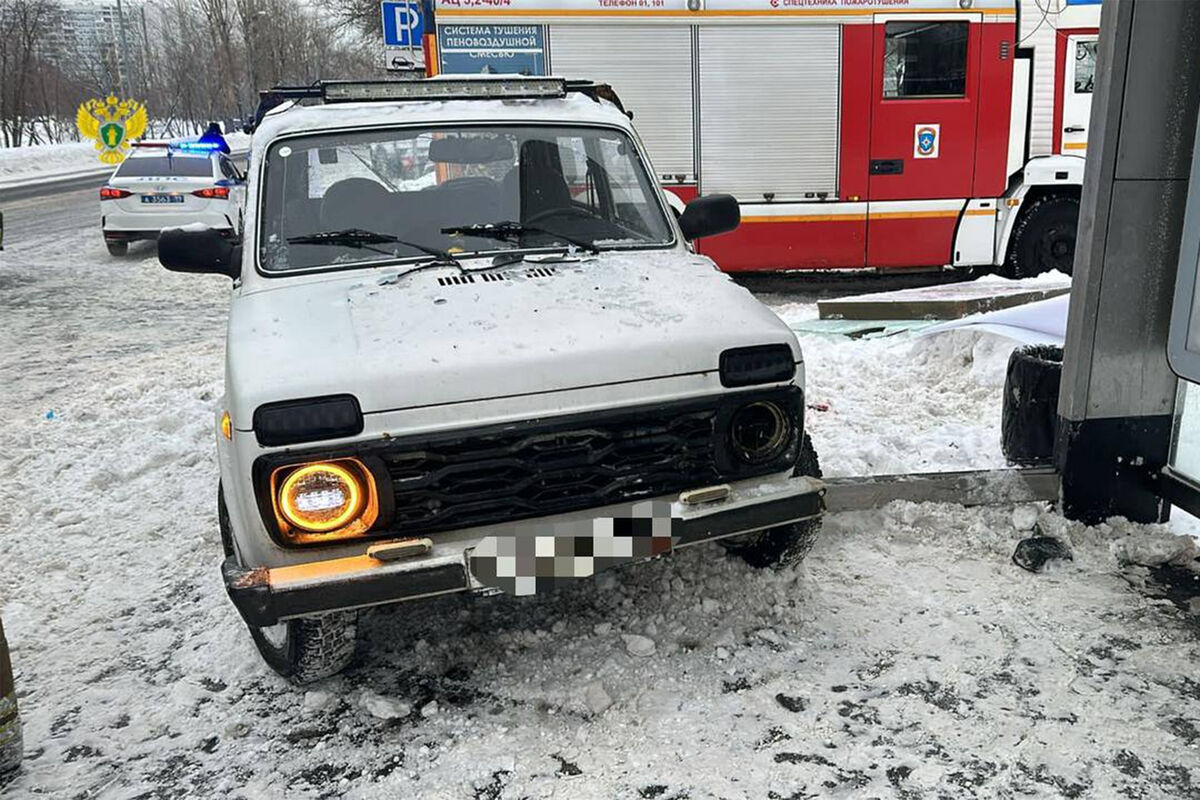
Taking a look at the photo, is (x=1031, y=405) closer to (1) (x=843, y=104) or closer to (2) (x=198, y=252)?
(2) (x=198, y=252)

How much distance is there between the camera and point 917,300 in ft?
28.7

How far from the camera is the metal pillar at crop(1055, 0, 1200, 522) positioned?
4.41 m

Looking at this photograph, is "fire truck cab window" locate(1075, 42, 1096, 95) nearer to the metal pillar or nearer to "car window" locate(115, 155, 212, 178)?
the metal pillar

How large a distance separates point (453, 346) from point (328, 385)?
442 mm

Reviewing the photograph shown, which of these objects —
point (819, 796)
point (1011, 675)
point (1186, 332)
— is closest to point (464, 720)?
point (819, 796)

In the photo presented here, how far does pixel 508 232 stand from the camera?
446 cm

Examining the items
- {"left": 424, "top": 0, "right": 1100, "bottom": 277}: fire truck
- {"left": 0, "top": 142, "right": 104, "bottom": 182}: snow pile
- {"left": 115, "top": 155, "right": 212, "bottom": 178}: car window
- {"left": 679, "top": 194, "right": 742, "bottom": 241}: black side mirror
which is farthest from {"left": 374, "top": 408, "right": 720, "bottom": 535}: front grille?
{"left": 0, "top": 142, "right": 104, "bottom": 182}: snow pile

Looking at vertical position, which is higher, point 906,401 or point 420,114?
point 420,114

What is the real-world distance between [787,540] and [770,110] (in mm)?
7637

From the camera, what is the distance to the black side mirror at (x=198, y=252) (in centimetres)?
456

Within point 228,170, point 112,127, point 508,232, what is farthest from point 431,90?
point 112,127

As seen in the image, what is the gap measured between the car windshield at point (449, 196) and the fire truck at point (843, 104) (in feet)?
20.2

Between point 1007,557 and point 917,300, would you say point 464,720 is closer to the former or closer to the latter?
point 1007,557

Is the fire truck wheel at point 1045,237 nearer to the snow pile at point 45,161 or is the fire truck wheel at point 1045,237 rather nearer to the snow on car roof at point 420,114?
the snow on car roof at point 420,114
